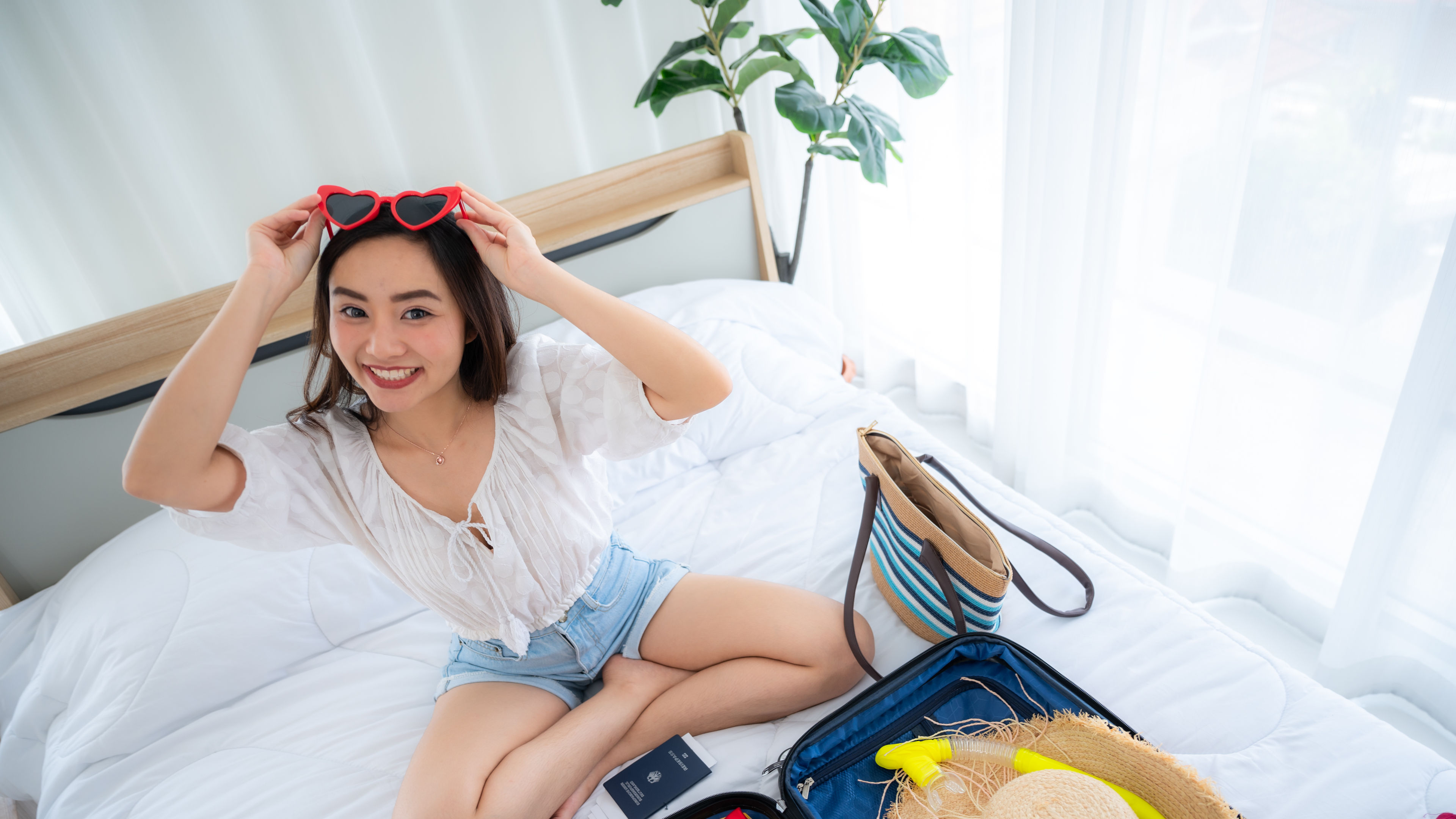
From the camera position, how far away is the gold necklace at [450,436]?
104cm

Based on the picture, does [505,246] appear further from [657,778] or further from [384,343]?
[657,778]

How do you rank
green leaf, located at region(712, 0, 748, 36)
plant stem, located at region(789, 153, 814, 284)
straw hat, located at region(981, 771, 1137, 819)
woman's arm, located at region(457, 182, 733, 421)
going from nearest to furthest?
straw hat, located at region(981, 771, 1137, 819)
woman's arm, located at region(457, 182, 733, 421)
green leaf, located at region(712, 0, 748, 36)
plant stem, located at region(789, 153, 814, 284)

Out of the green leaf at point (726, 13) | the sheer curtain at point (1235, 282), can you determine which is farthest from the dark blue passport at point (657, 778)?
the green leaf at point (726, 13)

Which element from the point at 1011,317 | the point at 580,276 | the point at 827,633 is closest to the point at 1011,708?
the point at 827,633

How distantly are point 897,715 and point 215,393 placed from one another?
3.11ft

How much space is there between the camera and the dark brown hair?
2.97 feet

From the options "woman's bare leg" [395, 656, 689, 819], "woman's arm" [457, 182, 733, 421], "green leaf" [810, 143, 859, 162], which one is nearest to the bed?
"woman's bare leg" [395, 656, 689, 819]

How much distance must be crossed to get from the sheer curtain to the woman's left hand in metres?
1.11

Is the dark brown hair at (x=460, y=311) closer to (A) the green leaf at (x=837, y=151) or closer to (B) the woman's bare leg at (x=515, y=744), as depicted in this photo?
(B) the woman's bare leg at (x=515, y=744)

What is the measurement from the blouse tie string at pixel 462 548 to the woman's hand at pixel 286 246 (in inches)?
14.8

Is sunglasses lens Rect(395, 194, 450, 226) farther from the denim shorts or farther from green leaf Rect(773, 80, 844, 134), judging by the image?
green leaf Rect(773, 80, 844, 134)

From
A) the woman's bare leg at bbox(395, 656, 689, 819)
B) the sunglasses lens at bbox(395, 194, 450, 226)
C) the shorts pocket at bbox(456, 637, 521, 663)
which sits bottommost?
the woman's bare leg at bbox(395, 656, 689, 819)

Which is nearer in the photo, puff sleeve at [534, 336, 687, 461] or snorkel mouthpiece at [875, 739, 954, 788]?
snorkel mouthpiece at [875, 739, 954, 788]

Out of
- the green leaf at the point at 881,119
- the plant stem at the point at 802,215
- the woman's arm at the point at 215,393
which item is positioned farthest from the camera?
the plant stem at the point at 802,215
